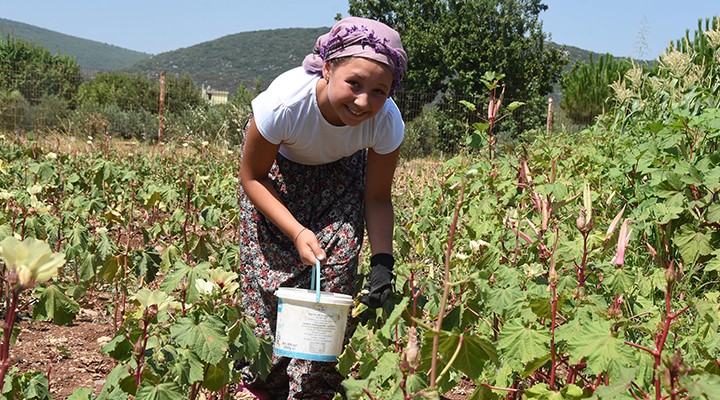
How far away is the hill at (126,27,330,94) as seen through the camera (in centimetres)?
10919

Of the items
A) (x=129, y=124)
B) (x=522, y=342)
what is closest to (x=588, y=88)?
(x=129, y=124)

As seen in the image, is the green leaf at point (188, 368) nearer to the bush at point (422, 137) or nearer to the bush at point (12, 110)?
the bush at point (12, 110)

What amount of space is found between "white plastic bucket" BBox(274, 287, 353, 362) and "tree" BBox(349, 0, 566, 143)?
27.1 metres

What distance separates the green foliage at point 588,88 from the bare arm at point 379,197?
22.7 m

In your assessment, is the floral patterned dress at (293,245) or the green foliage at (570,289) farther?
the floral patterned dress at (293,245)

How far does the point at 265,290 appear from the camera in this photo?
256 centimetres

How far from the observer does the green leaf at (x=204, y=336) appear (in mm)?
1499

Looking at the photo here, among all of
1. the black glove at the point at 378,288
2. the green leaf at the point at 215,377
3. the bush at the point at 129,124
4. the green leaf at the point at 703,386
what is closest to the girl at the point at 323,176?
the black glove at the point at 378,288

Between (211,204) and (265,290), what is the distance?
132 cm

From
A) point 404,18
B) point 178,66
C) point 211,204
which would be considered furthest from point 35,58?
point 178,66

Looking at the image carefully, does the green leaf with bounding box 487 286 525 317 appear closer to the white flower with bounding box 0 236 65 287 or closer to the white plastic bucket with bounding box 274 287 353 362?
the white plastic bucket with bounding box 274 287 353 362

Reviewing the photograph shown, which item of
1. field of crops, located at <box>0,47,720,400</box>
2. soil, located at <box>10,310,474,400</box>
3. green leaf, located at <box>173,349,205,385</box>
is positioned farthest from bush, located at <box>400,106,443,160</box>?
green leaf, located at <box>173,349,205,385</box>

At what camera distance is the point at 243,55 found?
11675 centimetres

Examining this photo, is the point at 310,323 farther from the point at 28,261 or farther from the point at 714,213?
the point at 714,213
